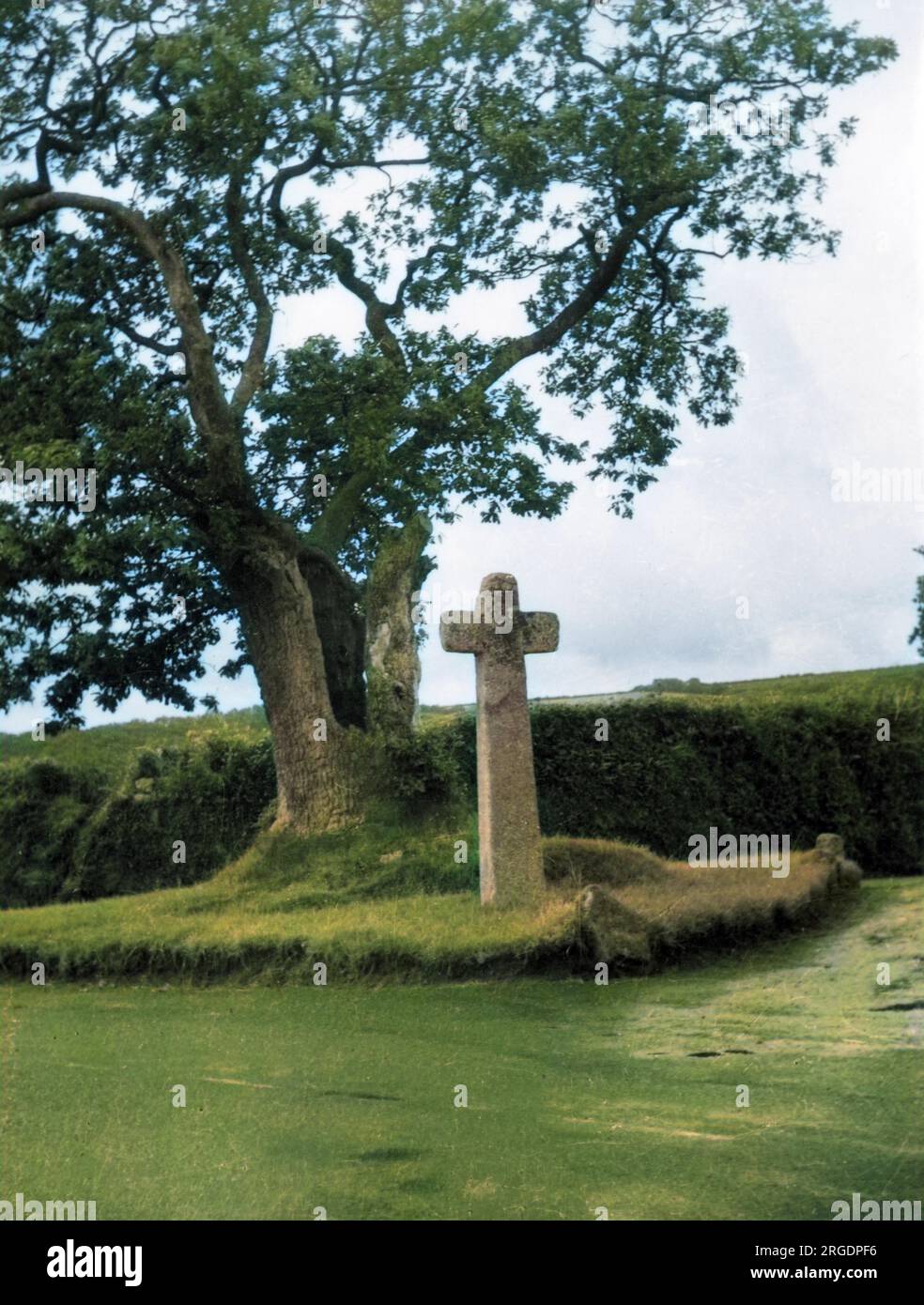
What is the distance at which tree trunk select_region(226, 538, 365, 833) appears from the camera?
6.62 m

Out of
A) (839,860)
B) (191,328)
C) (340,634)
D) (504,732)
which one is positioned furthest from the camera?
(340,634)

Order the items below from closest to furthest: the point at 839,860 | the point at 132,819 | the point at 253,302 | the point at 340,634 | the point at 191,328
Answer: the point at 253,302
the point at 191,328
the point at 839,860
the point at 340,634
the point at 132,819

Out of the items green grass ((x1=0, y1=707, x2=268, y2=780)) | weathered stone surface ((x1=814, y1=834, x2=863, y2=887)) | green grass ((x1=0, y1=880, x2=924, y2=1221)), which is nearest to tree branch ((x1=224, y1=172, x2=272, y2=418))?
green grass ((x1=0, y1=707, x2=268, y2=780))

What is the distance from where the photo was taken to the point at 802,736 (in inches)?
281

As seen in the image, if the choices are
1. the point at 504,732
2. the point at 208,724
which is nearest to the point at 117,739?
the point at 208,724

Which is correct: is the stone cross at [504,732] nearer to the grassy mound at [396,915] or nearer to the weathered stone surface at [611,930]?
the grassy mound at [396,915]

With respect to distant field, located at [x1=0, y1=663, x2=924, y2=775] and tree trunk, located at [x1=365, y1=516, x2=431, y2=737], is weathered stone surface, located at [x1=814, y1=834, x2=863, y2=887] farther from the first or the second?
tree trunk, located at [x1=365, y1=516, x2=431, y2=737]

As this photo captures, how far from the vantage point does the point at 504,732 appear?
22.3 feet

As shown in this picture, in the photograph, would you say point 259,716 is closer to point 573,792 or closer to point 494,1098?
point 573,792

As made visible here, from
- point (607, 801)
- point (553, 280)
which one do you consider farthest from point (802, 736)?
point (553, 280)

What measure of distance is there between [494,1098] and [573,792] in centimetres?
389

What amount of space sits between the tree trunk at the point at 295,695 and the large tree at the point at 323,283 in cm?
3

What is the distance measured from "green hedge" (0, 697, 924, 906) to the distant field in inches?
3.6

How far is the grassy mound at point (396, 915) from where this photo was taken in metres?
5.88
